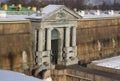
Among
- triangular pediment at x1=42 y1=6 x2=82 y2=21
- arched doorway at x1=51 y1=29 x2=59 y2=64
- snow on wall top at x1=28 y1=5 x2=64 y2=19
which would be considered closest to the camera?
snow on wall top at x1=28 y1=5 x2=64 y2=19

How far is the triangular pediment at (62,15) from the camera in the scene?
32.1 m

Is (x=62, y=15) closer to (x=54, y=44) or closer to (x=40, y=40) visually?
(x=54, y=44)

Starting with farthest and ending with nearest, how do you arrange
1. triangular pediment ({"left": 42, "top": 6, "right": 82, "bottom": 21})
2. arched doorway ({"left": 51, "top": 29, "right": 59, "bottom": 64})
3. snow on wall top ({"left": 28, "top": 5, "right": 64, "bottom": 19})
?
arched doorway ({"left": 51, "top": 29, "right": 59, "bottom": 64}) → triangular pediment ({"left": 42, "top": 6, "right": 82, "bottom": 21}) → snow on wall top ({"left": 28, "top": 5, "right": 64, "bottom": 19})

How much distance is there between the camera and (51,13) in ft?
104

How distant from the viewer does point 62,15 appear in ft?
110

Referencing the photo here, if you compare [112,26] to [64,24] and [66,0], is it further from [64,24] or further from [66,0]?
[66,0]

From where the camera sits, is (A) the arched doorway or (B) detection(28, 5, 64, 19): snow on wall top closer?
(B) detection(28, 5, 64, 19): snow on wall top

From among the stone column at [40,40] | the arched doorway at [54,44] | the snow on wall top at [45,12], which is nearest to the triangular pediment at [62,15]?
the snow on wall top at [45,12]

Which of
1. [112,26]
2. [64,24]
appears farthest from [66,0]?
[64,24]

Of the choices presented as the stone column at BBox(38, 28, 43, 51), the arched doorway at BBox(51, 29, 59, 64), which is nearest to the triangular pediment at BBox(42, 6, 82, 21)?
the stone column at BBox(38, 28, 43, 51)

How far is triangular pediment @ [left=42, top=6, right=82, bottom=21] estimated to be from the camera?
105 feet

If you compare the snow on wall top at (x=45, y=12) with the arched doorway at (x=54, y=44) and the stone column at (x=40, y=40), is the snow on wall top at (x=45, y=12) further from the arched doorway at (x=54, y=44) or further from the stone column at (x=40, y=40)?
the arched doorway at (x=54, y=44)

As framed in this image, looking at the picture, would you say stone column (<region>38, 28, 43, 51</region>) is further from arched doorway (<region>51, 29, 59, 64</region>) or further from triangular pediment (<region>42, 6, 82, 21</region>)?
arched doorway (<region>51, 29, 59, 64</region>)

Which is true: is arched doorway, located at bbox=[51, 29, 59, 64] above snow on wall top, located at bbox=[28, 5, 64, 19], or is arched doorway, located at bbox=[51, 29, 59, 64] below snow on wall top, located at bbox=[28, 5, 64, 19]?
below
